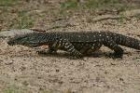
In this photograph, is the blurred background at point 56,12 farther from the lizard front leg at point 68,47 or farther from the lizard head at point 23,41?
the lizard head at point 23,41

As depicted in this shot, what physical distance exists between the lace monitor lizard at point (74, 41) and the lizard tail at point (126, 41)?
0.03 m

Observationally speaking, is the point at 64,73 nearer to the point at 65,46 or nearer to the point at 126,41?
the point at 65,46

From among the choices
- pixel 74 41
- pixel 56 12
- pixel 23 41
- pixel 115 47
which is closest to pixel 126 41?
pixel 115 47

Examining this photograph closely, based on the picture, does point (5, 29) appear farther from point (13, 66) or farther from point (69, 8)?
point (13, 66)

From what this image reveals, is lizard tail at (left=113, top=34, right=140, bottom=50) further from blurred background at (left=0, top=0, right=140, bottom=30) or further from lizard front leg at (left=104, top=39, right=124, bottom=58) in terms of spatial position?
blurred background at (left=0, top=0, right=140, bottom=30)

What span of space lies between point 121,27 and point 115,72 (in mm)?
4036

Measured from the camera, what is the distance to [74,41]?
12.1m

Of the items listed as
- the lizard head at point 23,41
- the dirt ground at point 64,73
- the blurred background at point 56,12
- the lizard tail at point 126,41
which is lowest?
the blurred background at point 56,12

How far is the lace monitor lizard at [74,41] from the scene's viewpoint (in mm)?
12016

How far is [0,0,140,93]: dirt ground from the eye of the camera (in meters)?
9.88

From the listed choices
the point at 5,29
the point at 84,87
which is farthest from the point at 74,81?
Answer: the point at 5,29

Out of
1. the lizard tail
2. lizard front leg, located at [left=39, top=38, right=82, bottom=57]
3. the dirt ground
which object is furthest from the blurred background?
lizard front leg, located at [left=39, top=38, right=82, bottom=57]

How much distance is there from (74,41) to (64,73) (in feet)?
4.78

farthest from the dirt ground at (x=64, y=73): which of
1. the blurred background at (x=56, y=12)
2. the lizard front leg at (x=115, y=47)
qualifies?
the blurred background at (x=56, y=12)
